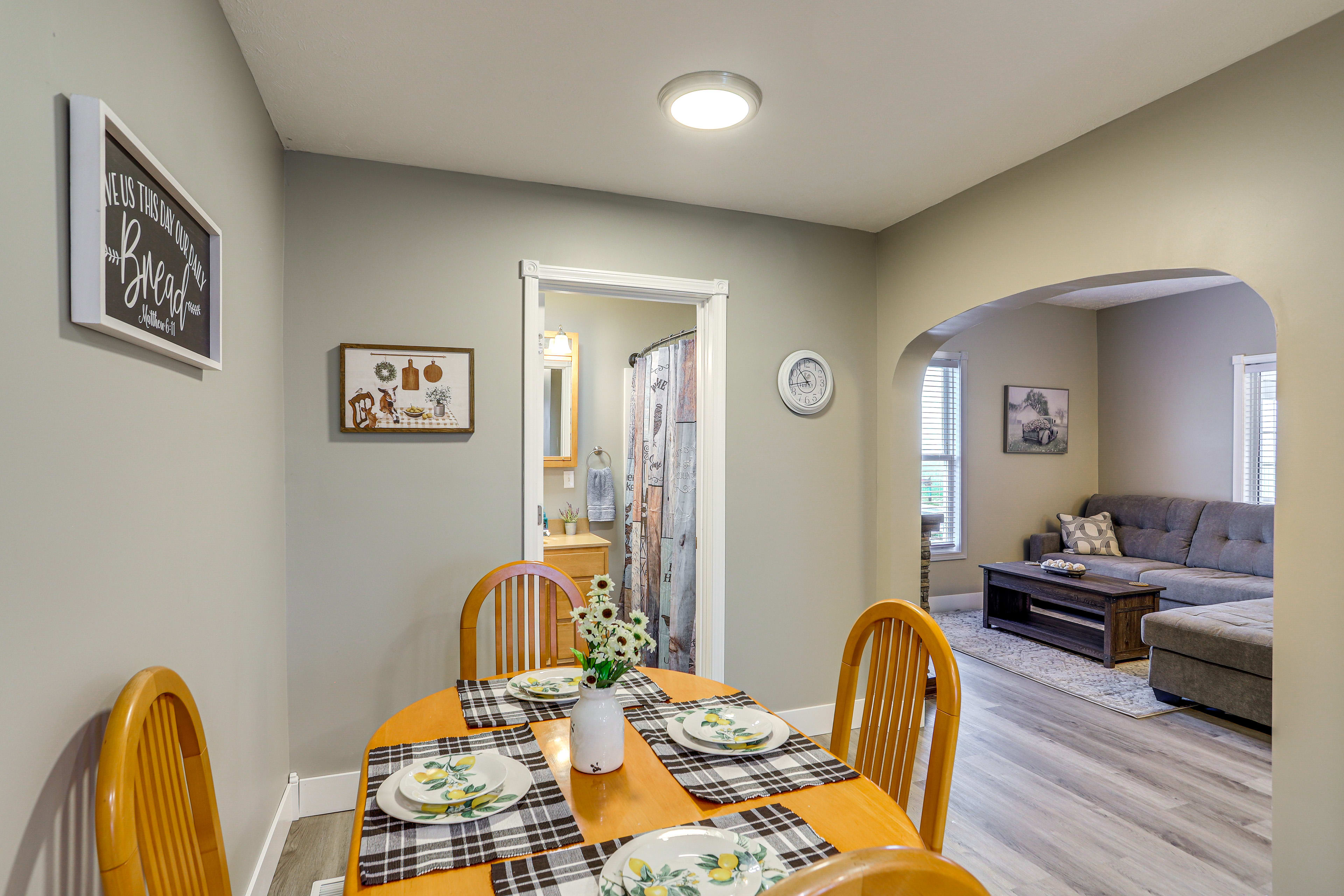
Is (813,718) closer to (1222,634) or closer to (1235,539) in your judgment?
(1222,634)

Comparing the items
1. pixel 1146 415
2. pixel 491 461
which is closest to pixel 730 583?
pixel 491 461

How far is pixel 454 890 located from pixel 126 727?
49cm

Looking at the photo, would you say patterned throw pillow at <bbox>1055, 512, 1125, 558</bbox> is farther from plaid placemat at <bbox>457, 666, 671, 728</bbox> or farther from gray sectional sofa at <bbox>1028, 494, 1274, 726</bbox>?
plaid placemat at <bbox>457, 666, 671, 728</bbox>

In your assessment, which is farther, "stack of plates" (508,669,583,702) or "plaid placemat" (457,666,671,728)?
"stack of plates" (508,669,583,702)

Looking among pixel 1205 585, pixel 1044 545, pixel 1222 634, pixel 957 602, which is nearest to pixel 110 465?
pixel 1222 634

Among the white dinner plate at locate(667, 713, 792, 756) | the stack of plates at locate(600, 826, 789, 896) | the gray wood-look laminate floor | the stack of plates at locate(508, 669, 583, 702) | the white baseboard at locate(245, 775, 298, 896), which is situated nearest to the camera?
the stack of plates at locate(600, 826, 789, 896)

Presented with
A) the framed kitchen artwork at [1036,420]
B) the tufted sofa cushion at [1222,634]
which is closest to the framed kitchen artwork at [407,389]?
the tufted sofa cushion at [1222,634]

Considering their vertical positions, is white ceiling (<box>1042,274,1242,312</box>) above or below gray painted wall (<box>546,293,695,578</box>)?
above

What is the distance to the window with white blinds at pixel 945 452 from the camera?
5.92 metres

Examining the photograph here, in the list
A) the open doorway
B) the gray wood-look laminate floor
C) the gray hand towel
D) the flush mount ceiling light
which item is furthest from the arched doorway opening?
the gray hand towel

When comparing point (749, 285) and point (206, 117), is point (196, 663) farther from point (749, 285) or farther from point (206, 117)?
point (749, 285)

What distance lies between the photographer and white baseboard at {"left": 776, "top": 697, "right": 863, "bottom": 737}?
10.9ft

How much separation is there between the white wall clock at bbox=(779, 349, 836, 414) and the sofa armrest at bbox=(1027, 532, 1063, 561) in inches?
139

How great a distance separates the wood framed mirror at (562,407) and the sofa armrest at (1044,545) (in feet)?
13.1
